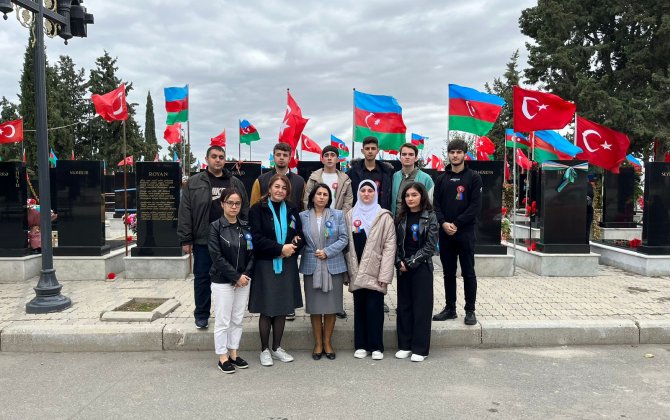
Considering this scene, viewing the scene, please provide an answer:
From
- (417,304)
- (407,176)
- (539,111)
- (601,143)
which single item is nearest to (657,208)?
(601,143)

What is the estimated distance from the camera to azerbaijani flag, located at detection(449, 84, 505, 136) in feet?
28.9

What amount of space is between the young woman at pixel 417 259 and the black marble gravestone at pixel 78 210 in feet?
20.2

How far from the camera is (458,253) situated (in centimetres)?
578

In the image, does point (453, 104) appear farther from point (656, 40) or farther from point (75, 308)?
point (656, 40)

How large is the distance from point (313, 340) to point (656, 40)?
27758 millimetres

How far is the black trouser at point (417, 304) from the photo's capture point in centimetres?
492

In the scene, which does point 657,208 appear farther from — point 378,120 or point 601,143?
point 378,120

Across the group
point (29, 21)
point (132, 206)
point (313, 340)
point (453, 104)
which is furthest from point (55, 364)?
point (132, 206)

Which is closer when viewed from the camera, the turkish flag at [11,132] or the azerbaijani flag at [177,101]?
the turkish flag at [11,132]

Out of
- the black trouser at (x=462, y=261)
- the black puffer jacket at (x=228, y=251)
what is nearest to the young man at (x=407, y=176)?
the black trouser at (x=462, y=261)

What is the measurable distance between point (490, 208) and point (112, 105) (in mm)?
7186

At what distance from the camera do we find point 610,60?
90.4 feet

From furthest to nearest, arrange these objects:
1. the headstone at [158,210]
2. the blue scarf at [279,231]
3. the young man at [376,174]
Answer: the headstone at [158,210], the young man at [376,174], the blue scarf at [279,231]

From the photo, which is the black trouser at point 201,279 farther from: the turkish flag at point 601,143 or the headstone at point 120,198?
the headstone at point 120,198
